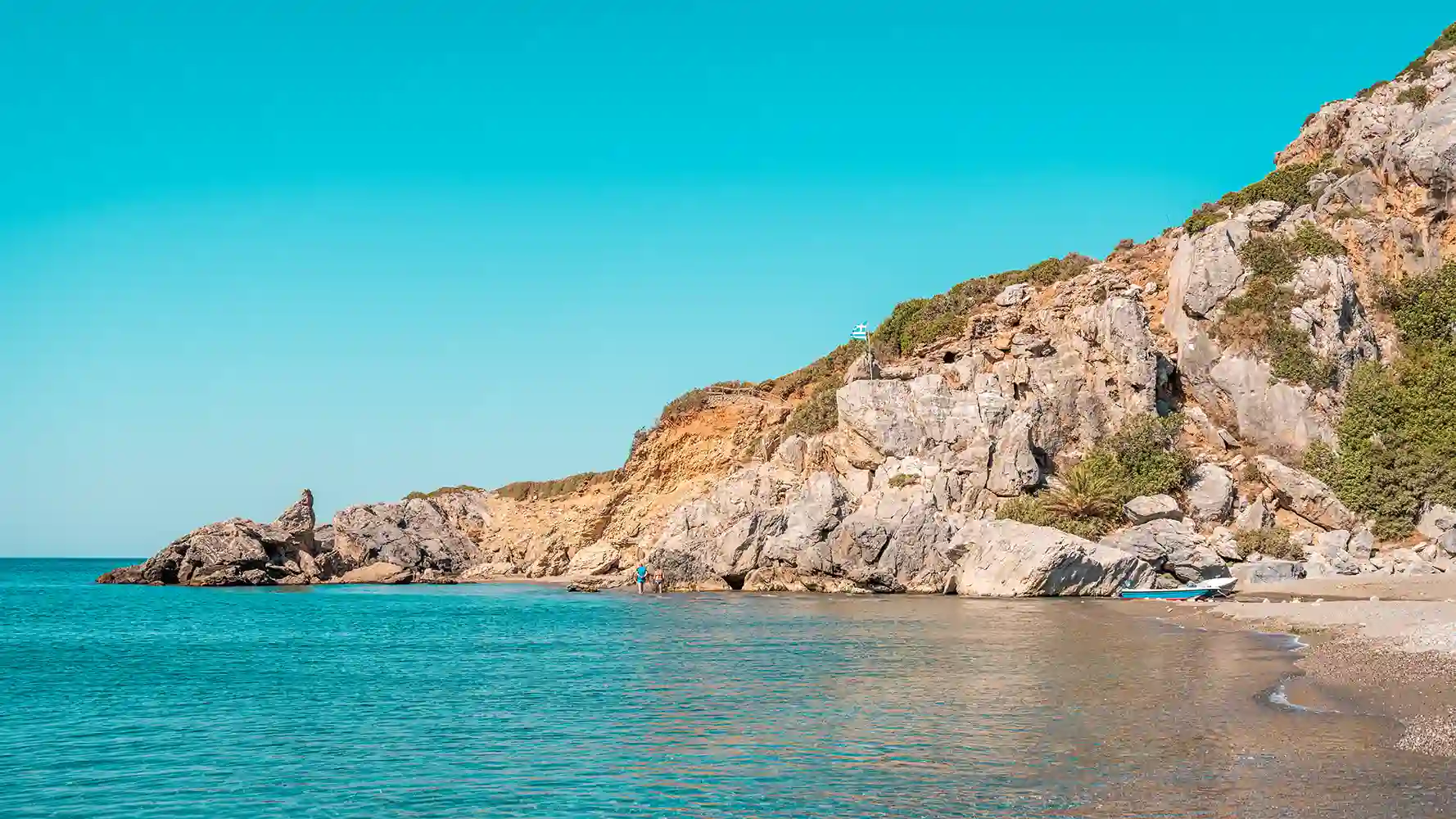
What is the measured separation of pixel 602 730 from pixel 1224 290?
4753 cm

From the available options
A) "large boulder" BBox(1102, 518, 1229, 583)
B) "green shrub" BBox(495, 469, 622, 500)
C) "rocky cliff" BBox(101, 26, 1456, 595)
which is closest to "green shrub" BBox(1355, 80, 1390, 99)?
"rocky cliff" BBox(101, 26, 1456, 595)

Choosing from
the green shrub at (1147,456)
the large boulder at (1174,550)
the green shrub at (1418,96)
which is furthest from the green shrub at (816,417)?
the green shrub at (1418,96)

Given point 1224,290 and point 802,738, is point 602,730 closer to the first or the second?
point 802,738

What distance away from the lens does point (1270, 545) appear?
47062mm

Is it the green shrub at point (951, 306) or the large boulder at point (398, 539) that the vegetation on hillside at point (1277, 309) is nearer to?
the green shrub at point (951, 306)

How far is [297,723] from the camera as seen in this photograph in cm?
1989

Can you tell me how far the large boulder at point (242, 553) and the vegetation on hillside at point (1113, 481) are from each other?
170 feet

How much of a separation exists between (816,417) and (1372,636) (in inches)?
1571

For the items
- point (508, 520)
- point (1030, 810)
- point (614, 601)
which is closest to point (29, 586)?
point (508, 520)

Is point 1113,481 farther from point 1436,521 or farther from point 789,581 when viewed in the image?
point 789,581

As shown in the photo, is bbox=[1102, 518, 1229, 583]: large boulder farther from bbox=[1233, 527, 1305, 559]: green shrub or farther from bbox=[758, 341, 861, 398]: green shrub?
bbox=[758, 341, 861, 398]: green shrub

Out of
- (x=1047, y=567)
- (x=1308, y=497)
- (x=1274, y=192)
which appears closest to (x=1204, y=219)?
(x=1274, y=192)

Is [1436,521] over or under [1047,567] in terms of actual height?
over

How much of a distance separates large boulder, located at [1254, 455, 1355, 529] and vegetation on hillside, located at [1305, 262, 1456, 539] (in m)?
0.67
